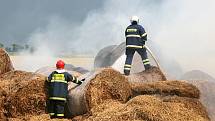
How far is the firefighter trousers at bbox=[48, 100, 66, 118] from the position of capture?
8.35m

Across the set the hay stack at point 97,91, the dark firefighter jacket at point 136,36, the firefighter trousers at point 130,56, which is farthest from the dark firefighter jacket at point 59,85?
the dark firefighter jacket at point 136,36

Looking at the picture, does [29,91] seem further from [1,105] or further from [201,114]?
[201,114]

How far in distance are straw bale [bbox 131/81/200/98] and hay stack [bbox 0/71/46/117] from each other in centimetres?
183

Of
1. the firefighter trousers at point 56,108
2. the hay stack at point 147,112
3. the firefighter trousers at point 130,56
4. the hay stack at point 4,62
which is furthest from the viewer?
the firefighter trousers at point 130,56

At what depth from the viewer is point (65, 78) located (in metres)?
8.66

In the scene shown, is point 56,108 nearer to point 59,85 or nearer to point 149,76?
point 59,85

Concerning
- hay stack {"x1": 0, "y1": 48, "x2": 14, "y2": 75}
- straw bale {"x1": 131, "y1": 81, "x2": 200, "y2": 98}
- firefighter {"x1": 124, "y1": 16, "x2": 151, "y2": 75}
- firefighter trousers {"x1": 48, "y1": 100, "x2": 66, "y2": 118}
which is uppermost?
firefighter {"x1": 124, "y1": 16, "x2": 151, "y2": 75}

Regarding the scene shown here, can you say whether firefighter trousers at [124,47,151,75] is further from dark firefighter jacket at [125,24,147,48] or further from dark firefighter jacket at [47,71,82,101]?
dark firefighter jacket at [47,71,82,101]

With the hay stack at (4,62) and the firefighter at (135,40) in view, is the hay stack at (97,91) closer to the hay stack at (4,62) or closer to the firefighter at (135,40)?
the hay stack at (4,62)

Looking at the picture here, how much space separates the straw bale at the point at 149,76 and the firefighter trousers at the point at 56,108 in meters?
2.42

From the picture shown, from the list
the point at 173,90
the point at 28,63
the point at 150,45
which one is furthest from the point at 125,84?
the point at 28,63

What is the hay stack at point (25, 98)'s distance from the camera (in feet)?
26.8

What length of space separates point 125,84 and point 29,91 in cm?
181

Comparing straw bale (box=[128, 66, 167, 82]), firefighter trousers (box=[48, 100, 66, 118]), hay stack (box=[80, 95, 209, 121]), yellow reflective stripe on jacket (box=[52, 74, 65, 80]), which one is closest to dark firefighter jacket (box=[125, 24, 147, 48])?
straw bale (box=[128, 66, 167, 82])
